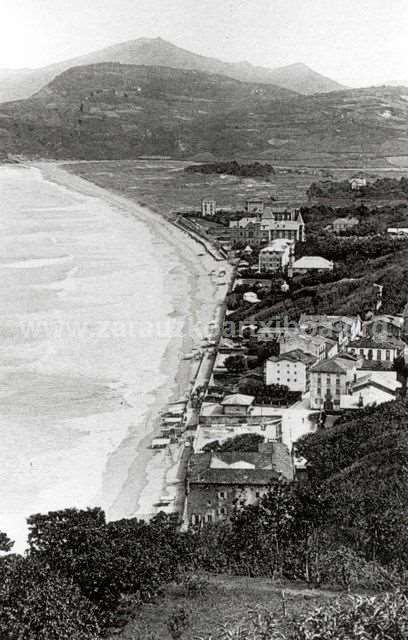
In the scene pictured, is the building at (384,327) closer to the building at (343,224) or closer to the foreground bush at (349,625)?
the foreground bush at (349,625)

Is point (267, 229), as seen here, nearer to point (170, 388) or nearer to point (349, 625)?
point (170, 388)

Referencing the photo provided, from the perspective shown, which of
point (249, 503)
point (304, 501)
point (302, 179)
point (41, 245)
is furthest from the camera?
point (302, 179)

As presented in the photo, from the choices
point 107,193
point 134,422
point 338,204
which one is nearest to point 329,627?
point 134,422

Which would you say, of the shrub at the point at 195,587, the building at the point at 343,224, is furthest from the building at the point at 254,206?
the shrub at the point at 195,587

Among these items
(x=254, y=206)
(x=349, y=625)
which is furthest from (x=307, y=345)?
(x=254, y=206)

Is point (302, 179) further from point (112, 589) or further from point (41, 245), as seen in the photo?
point (112, 589)

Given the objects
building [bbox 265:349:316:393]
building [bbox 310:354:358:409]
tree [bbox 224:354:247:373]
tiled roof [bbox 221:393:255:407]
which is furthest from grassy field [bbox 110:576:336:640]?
tree [bbox 224:354:247:373]

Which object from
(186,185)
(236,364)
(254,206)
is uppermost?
(236,364)
